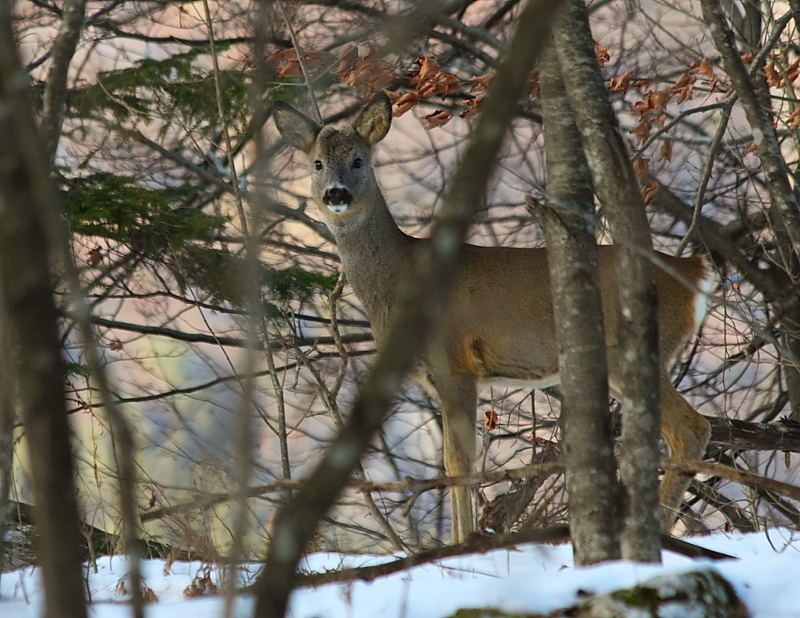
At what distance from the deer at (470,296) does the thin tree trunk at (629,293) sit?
8.57ft

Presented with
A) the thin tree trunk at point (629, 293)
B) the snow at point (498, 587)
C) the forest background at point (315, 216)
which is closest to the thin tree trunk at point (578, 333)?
the thin tree trunk at point (629, 293)

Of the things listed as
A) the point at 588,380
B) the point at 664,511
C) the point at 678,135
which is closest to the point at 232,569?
the point at 588,380

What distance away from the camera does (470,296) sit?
5852mm

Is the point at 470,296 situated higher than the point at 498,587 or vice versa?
the point at 470,296

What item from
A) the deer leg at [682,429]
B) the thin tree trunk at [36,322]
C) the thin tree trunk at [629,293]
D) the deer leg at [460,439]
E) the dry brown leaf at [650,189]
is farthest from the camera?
the dry brown leaf at [650,189]

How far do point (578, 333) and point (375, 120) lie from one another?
3.47 metres

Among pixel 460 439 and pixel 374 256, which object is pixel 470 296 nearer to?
pixel 374 256

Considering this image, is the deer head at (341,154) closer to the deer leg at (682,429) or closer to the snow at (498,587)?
the deer leg at (682,429)

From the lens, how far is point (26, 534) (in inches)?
223

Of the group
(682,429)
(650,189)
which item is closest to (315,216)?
(650,189)

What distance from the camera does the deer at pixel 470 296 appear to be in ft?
18.3

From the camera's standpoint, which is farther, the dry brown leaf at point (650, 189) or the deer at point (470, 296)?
the dry brown leaf at point (650, 189)

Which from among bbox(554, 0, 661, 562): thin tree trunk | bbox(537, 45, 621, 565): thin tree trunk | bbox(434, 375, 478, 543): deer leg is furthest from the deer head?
bbox(554, 0, 661, 562): thin tree trunk

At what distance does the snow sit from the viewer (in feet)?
8.35
